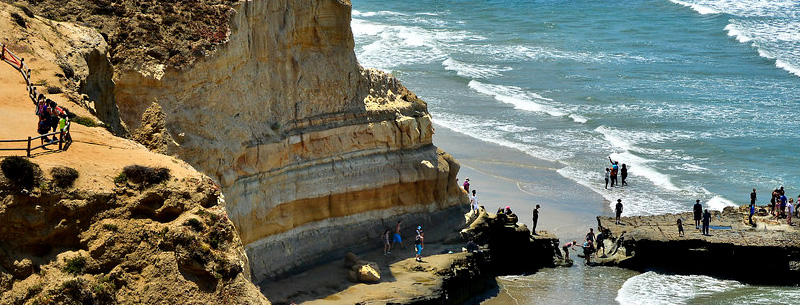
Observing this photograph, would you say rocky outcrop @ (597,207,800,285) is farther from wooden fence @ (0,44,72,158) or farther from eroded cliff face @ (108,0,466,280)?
wooden fence @ (0,44,72,158)

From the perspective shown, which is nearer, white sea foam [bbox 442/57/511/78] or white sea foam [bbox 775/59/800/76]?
white sea foam [bbox 442/57/511/78]

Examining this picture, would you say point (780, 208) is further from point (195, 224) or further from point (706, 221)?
point (195, 224)

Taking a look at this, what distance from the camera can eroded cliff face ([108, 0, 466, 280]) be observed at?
2523 cm

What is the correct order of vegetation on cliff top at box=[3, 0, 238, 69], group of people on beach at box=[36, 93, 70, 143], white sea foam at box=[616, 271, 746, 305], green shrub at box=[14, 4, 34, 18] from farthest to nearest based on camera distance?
white sea foam at box=[616, 271, 746, 305] → vegetation on cliff top at box=[3, 0, 238, 69] → green shrub at box=[14, 4, 34, 18] → group of people on beach at box=[36, 93, 70, 143]

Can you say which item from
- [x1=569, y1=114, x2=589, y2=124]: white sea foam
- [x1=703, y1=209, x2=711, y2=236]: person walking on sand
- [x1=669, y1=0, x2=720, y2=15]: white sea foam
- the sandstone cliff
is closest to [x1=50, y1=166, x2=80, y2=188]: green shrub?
the sandstone cliff

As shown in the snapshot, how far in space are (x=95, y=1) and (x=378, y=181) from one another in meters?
8.64

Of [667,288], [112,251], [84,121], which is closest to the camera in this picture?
[112,251]

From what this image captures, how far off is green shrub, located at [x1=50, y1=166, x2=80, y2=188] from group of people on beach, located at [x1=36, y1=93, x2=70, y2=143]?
197 centimetres

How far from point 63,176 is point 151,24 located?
35.4 ft

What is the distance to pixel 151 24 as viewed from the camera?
25656 millimetres

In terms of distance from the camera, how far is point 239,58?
2628 centimetres

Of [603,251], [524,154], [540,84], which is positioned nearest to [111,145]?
[603,251]

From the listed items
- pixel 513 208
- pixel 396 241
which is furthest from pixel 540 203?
pixel 396 241

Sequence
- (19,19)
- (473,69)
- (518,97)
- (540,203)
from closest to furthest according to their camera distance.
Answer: (19,19)
(540,203)
(518,97)
(473,69)
